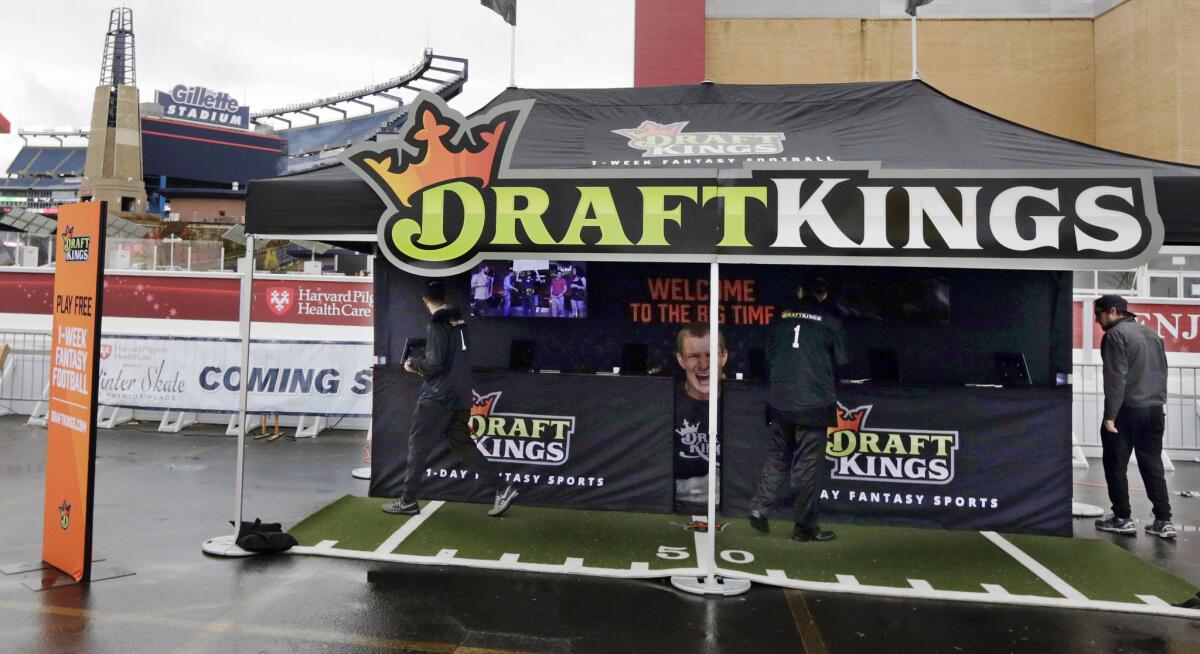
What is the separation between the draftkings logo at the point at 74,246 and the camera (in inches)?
212

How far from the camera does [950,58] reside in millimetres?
21484

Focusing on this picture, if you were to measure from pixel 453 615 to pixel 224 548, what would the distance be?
2227 mm

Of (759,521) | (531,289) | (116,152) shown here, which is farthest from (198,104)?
(759,521)

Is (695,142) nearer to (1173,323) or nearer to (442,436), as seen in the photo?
(442,436)

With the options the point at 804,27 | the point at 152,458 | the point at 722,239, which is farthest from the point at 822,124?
the point at 804,27

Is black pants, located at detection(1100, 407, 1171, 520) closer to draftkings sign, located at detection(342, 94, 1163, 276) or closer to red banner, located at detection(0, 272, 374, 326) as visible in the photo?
draftkings sign, located at detection(342, 94, 1163, 276)

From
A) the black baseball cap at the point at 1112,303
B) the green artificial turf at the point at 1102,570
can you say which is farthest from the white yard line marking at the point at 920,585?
the black baseball cap at the point at 1112,303

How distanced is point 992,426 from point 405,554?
458cm

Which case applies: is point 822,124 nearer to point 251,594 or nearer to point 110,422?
point 251,594

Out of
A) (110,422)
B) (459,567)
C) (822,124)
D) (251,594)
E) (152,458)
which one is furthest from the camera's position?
(110,422)

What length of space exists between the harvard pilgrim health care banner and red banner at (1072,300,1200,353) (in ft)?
40.5

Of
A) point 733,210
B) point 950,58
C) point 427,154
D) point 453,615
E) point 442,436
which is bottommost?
point 453,615

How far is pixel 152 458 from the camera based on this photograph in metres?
9.58

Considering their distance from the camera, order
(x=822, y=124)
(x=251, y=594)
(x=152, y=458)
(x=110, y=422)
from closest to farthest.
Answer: (x=251, y=594), (x=822, y=124), (x=152, y=458), (x=110, y=422)
